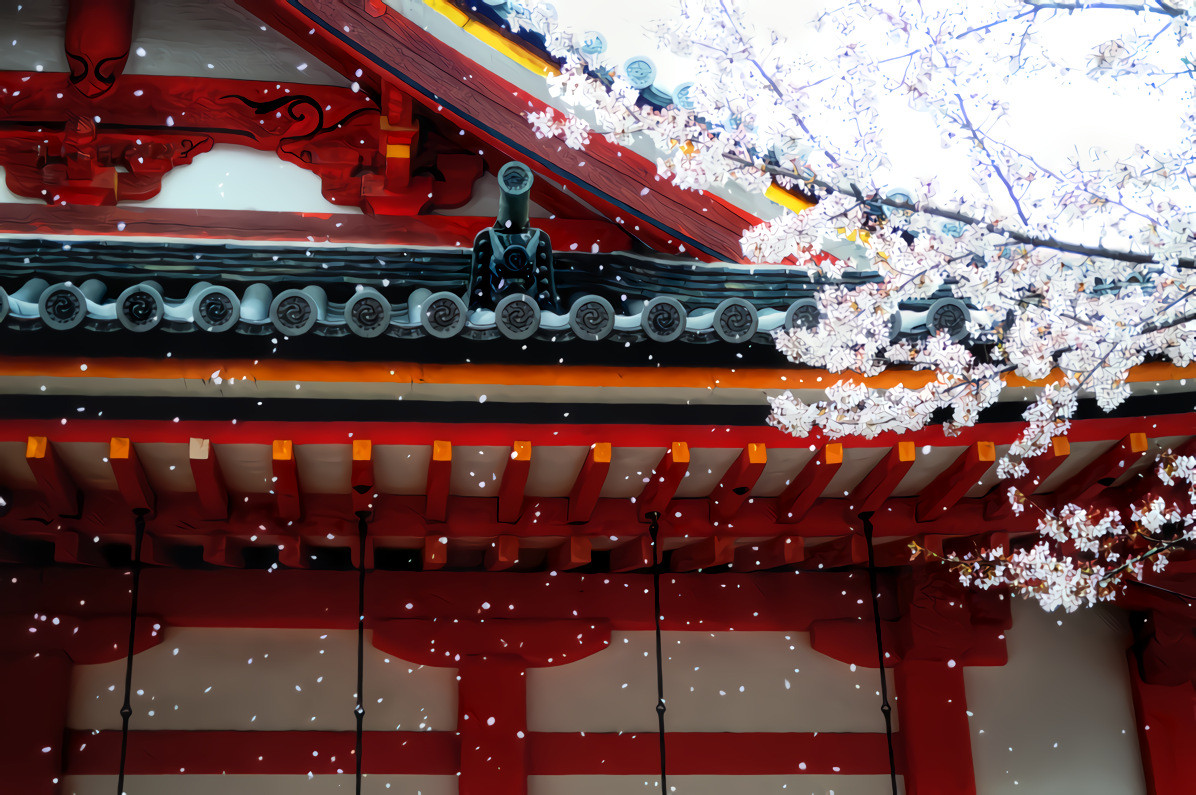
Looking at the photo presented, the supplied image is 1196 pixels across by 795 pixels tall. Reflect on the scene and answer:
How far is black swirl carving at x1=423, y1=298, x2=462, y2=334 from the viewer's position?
3.30 m

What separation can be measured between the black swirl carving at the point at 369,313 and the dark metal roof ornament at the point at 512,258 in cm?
39

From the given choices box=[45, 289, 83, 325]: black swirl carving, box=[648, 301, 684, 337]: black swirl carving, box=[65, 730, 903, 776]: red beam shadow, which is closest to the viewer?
box=[45, 289, 83, 325]: black swirl carving

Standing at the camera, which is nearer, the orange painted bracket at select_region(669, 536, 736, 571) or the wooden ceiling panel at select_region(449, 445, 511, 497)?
the wooden ceiling panel at select_region(449, 445, 511, 497)

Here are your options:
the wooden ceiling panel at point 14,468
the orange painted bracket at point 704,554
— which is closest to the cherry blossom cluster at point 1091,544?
the orange painted bracket at point 704,554

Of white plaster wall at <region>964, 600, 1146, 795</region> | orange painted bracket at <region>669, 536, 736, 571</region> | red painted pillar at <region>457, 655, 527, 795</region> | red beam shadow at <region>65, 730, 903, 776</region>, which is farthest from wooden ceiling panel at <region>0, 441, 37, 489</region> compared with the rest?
white plaster wall at <region>964, 600, 1146, 795</region>

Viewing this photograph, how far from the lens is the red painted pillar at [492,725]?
4438 mm

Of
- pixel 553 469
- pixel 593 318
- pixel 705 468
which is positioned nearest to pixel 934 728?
pixel 705 468

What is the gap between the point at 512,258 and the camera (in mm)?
3668

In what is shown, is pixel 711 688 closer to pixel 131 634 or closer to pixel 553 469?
pixel 553 469

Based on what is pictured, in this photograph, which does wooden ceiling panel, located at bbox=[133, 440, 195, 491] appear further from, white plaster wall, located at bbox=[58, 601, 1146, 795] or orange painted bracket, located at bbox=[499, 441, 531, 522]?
orange painted bracket, located at bbox=[499, 441, 531, 522]

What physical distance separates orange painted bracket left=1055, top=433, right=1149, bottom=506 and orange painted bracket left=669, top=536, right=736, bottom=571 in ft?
4.68

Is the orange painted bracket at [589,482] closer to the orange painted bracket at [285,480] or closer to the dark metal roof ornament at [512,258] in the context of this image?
the dark metal roof ornament at [512,258]

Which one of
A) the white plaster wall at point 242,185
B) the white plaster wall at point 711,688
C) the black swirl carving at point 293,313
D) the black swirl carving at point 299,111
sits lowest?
the white plaster wall at point 711,688

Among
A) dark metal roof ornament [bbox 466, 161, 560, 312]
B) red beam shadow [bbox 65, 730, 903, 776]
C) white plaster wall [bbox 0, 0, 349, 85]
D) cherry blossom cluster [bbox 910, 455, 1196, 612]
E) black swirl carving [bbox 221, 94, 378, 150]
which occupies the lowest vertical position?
red beam shadow [bbox 65, 730, 903, 776]
